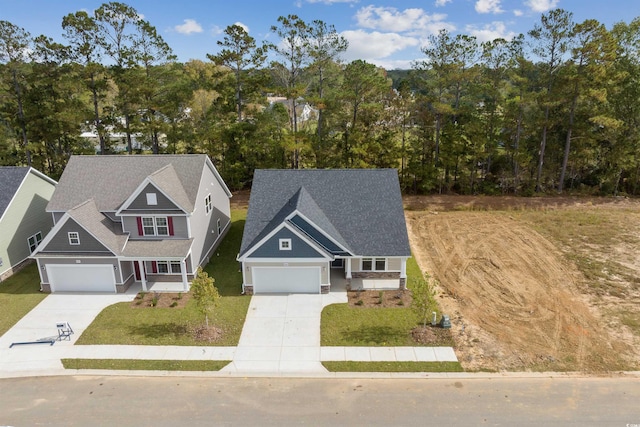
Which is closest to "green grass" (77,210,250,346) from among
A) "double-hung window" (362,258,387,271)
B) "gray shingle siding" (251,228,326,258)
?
"gray shingle siding" (251,228,326,258)

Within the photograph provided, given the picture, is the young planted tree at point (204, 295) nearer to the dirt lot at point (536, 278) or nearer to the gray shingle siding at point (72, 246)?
the gray shingle siding at point (72, 246)

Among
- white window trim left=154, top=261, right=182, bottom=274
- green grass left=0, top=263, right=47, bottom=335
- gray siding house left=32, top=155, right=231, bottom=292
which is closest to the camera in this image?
green grass left=0, top=263, right=47, bottom=335

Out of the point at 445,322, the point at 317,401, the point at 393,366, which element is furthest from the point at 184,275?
the point at 445,322

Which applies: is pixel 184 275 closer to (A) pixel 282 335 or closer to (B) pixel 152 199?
(B) pixel 152 199

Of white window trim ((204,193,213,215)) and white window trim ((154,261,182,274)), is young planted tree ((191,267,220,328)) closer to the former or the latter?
white window trim ((154,261,182,274))

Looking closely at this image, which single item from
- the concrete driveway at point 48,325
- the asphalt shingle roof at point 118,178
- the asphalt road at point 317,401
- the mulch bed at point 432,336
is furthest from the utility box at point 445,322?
the concrete driveway at point 48,325

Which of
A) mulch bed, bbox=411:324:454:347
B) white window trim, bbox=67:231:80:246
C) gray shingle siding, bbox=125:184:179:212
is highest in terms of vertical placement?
gray shingle siding, bbox=125:184:179:212

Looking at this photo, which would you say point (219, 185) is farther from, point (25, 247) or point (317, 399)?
point (317, 399)
